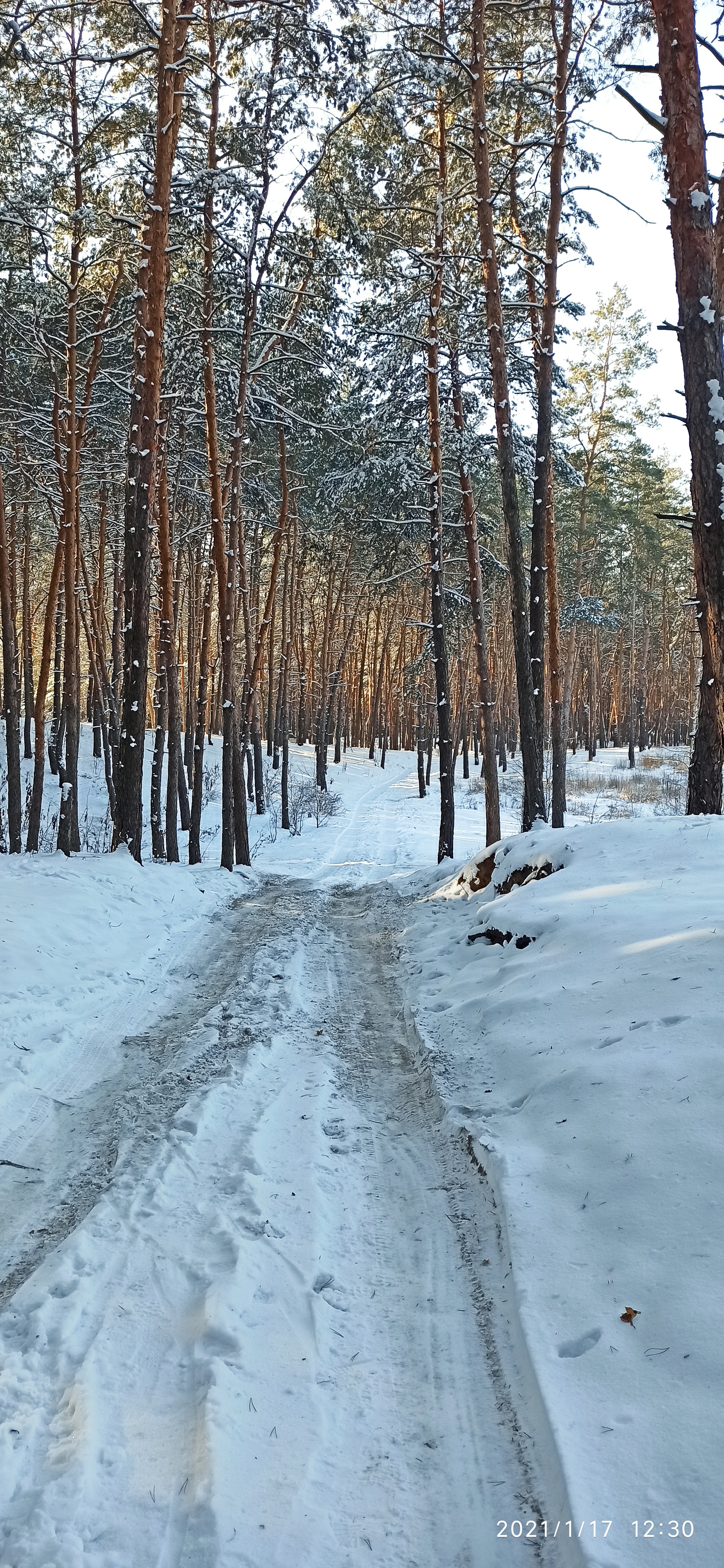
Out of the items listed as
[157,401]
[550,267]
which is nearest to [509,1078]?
[157,401]

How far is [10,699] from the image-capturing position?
44.0ft

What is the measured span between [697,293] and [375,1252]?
6.61 m

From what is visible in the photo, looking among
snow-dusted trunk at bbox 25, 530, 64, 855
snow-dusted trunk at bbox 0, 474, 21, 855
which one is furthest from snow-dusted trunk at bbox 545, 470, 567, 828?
snow-dusted trunk at bbox 0, 474, 21, 855

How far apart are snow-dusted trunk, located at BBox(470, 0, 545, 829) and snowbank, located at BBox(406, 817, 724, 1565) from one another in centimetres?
402

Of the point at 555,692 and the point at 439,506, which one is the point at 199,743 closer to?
the point at 439,506

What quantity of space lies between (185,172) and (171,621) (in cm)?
664

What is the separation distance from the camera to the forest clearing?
2336 millimetres

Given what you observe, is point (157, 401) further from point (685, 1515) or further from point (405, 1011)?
point (685, 1515)

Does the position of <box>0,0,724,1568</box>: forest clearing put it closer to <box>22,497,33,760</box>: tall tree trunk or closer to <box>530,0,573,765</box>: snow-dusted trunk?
<box>530,0,573,765</box>: snow-dusted trunk

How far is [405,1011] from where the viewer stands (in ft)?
20.3

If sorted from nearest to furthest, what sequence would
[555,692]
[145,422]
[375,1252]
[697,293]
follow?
[375,1252] < [697,293] < [145,422] < [555,692]

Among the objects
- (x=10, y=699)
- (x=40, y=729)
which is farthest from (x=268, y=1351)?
(x=40, y=729)

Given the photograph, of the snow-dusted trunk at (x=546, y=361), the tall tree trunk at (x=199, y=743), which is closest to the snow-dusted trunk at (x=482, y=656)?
the snow-dusted trunk at (x=546, y=361)

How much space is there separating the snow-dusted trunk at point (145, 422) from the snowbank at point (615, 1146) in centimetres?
558
